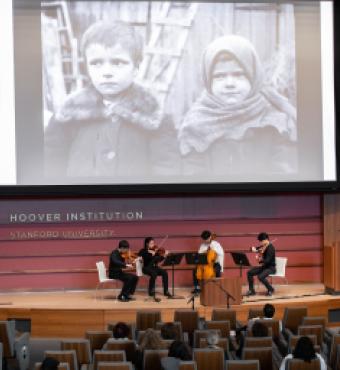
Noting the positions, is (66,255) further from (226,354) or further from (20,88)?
(226,354)

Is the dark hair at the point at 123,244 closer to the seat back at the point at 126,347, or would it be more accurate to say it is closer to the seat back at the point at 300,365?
the seat back at the point at 126,347

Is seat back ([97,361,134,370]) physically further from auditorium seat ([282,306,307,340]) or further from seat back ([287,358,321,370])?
auditorium seat ([282,306,307,340])

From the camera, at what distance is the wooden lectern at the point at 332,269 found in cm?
1466

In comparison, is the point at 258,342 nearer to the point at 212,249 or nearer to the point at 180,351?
the point at 180,351

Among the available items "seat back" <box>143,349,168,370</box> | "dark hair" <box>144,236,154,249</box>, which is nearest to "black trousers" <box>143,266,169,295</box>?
"dark hair" <box>144,236,154,249</box>

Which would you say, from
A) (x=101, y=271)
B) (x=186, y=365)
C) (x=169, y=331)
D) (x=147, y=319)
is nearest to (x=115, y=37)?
(x=101, y=271)

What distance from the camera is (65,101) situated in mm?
14492

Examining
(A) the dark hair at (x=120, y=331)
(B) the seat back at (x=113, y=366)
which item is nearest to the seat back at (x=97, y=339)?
(A) the dark hair at (x=120, y=331)

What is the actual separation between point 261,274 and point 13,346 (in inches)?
198

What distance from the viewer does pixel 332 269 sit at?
1484 centimetres

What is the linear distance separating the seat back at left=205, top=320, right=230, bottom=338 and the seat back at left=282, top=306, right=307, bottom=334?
120 cm

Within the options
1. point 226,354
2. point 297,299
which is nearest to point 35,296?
point 297,299

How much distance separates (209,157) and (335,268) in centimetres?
289

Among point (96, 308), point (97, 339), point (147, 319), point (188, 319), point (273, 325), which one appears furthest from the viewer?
point (96, 308)
